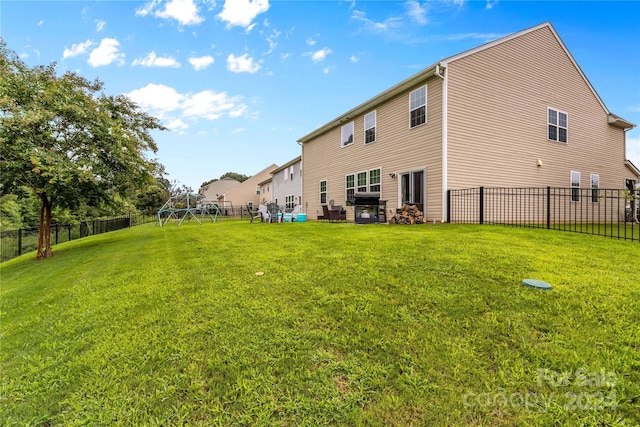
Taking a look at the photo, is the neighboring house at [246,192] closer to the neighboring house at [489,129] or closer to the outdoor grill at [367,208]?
the neighboring house at [489,129]

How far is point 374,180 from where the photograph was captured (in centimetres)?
1295

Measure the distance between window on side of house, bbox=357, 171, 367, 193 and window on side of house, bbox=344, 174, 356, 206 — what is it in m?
0.42

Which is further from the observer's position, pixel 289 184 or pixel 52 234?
pixel 289 184

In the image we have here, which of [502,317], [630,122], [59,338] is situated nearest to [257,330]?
[59,338]

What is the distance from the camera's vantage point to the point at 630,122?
544 inches

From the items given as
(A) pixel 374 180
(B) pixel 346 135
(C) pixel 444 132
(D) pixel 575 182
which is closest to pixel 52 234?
(B) pixel 346 135

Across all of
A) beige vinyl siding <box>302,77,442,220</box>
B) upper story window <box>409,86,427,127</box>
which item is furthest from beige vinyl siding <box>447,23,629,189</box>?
upper story window <box>409,86,427,127</box>

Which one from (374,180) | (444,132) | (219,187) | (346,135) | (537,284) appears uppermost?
(346,135)

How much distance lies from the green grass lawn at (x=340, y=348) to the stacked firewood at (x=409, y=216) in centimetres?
600

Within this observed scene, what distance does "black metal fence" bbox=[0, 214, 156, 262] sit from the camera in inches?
503

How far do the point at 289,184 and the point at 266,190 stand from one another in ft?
33.4

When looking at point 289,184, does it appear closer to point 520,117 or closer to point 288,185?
point 288,185

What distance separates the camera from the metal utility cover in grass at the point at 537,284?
305 cm

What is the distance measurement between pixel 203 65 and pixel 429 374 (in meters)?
17.0
